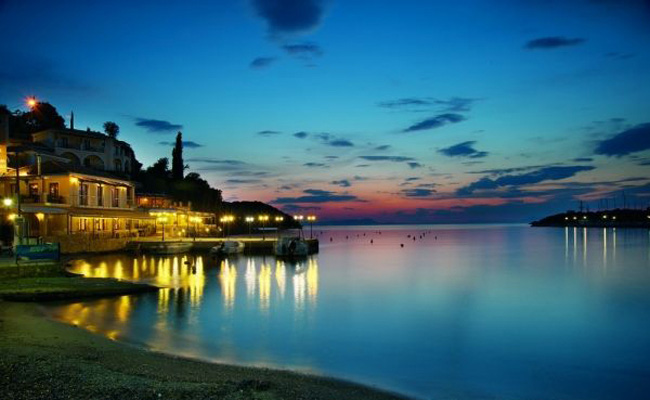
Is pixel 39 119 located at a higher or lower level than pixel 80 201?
higher

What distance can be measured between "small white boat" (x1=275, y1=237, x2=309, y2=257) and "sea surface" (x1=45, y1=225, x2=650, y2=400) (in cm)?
1695

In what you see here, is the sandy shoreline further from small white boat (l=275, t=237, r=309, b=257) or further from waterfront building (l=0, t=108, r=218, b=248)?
small white boat (l=275, t=237, r=309, b=257)

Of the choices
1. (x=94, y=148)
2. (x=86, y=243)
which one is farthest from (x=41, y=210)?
(x=94, y=148)

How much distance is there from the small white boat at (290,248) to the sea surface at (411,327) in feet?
55.6

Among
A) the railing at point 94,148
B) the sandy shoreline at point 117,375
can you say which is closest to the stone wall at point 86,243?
the railing at point 94,148

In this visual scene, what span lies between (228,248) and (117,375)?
51592 mm

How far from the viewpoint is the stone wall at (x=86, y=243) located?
47.3 meters

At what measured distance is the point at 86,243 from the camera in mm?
50750

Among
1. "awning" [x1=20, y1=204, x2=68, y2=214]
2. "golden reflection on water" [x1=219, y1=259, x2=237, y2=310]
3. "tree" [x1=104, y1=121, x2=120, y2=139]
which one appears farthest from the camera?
"tree" [x1=104, y1=121, x2=120, y2=139]

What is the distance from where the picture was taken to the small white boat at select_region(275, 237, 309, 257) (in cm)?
6081

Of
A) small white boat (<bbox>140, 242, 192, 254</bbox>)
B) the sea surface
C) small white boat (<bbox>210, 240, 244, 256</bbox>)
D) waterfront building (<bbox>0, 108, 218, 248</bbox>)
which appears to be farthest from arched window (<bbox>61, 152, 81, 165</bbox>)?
the sea surface

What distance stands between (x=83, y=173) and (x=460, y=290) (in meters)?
42.5

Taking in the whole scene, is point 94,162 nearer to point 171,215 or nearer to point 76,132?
point 76,132

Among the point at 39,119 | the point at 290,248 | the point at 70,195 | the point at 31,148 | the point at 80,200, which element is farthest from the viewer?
the point at 39,119
